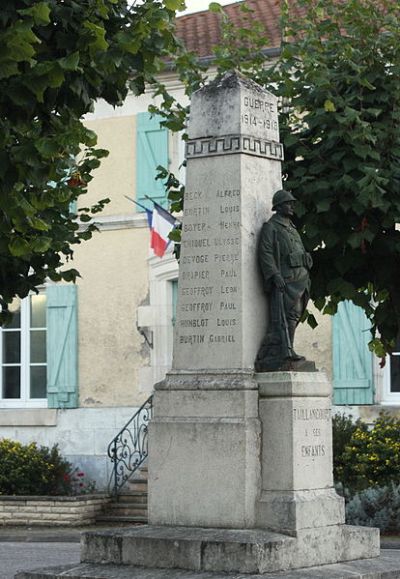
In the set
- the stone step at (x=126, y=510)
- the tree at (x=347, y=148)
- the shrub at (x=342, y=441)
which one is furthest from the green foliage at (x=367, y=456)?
the tree at (x=347, y=148)

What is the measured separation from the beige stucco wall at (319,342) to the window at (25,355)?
4245 millimetres

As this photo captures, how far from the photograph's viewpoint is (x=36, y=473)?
800 inches

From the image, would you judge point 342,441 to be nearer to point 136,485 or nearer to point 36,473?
point 136,485

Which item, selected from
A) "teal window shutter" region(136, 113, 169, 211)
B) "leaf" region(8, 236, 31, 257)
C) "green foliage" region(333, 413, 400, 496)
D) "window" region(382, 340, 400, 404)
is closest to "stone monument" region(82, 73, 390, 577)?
"leaf" region(8, 236, 31, 257)

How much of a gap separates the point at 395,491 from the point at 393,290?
14.0 feet

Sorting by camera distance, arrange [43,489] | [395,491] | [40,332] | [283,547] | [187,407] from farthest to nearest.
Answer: [40,332] < [43,489] < [395,491] < [187,407] < [283,547]

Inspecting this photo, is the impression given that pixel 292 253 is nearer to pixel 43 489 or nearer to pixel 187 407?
pixel 187 407

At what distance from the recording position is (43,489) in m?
20.4

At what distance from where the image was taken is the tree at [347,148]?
12.8m

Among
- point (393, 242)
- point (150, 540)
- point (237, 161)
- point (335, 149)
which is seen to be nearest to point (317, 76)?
point (335, 149)

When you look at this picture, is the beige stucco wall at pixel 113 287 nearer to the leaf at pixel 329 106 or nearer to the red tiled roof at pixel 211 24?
the red tiled roof at pixel 211 24

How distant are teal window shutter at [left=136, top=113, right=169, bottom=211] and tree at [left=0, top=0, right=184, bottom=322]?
1020cm

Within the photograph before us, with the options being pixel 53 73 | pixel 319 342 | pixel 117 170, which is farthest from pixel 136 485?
pixel 53 73

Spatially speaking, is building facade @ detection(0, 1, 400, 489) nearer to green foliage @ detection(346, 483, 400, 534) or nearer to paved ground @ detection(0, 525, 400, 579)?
paved ground @ detection(0, 525, 400, 579)
